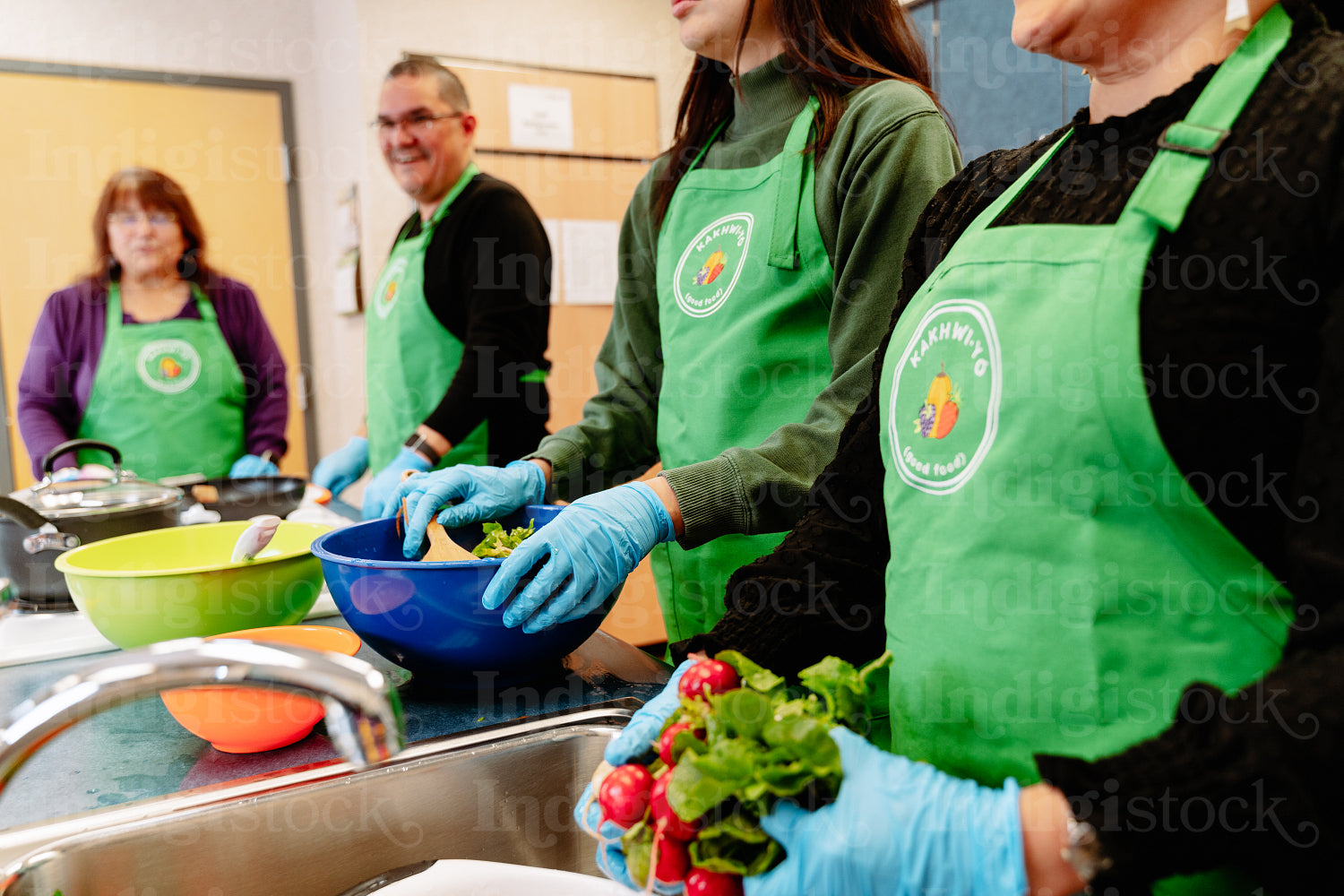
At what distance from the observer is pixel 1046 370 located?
0.65 m

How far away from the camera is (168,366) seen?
2619mm

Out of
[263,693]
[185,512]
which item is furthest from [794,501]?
[185,512]

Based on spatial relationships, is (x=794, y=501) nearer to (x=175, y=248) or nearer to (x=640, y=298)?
(x=640, y=298)

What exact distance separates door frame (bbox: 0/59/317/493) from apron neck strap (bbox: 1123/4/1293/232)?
160 inches

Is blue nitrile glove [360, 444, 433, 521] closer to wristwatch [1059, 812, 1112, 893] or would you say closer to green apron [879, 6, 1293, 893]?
green apron [879, 6, 1293, 893]

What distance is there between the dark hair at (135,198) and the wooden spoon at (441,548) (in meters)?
2.02

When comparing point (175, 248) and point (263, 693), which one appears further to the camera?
point (175, 248)

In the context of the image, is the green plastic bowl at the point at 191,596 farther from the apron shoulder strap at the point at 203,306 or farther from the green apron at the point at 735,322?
the apron shoulder strap at the point at 203,306

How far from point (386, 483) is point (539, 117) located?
219cm

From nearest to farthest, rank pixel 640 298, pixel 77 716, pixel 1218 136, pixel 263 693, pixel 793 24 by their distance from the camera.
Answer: pixel 77 716
pixel 1218 136
pixel 263 693
pixel 793 24
pixel 640 298

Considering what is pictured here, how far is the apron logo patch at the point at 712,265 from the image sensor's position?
50.1 inches

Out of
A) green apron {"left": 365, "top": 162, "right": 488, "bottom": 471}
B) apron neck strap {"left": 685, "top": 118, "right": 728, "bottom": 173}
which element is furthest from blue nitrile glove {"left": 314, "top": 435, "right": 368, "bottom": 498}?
apron neck strap {"left": 685, "top": 118, "right": 728, "bottom": 173}

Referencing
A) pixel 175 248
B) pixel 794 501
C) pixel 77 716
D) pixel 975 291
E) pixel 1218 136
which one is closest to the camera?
pixel 77 716

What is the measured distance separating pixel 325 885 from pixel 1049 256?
813 millimetres
